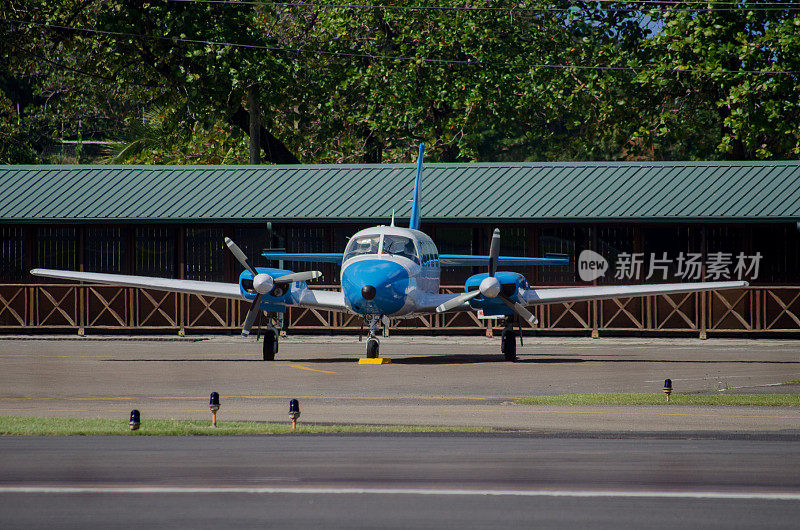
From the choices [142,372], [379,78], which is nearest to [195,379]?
[142,372]

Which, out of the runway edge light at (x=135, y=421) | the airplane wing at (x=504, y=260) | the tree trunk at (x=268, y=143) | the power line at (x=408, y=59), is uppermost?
the power line at (x=408, y=59)

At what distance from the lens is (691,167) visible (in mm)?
34188

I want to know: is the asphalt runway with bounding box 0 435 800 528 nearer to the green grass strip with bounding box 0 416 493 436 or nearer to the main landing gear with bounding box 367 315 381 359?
the green grass strip with bounding box 0 416 493 436

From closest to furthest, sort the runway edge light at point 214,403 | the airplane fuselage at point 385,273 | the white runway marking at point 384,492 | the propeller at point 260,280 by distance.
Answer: the white runway marking at point 384,492, the runway edge light at point 214,403, the airplane fuselage at point 385,273, the propeller at point 260,280

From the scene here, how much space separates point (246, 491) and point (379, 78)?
1578 inches

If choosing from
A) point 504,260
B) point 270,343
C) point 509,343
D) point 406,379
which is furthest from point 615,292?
point 270,343

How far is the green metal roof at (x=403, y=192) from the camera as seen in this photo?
32812mm

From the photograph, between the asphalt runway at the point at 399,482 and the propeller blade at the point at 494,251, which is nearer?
the asphalt runway at the point at 399,482

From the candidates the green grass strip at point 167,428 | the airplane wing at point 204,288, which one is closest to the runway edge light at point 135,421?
the green grass strip at point 167,428

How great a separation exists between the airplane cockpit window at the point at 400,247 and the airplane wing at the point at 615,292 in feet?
9.71

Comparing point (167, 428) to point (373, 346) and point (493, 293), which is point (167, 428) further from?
point (493, 293)

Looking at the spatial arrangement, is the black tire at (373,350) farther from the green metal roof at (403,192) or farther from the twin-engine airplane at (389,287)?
the green metal roof at (403,192)

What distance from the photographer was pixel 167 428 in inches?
555

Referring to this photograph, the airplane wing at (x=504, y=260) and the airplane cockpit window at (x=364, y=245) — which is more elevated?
the airplane cockpit window at (x=364, y=245)
